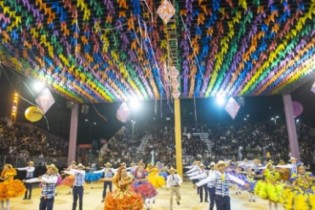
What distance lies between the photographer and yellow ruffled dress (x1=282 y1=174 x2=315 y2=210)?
17.7 ft

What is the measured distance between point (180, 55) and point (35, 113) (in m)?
6.47

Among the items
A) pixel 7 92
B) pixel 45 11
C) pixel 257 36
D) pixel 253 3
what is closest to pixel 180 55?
pixel 257 36

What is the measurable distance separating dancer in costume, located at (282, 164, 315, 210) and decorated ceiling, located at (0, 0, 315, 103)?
14.6ft

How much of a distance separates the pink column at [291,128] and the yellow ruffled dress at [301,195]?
11022 mm

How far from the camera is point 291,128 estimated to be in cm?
1605

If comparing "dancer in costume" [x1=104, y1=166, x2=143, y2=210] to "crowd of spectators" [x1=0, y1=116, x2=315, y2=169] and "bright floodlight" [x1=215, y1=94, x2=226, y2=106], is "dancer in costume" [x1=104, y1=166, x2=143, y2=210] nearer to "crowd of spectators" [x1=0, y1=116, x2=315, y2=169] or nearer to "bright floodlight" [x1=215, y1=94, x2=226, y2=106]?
"crowd of spectators" [x1=0, y1=116, x2=315, y2=169]

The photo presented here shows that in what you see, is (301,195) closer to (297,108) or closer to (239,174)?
(239,174)

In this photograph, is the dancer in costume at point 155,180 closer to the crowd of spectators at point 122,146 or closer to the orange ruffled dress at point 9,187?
the orange ruffled dress at point 9,187

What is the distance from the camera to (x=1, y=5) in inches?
263

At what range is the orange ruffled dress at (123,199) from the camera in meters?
4.52

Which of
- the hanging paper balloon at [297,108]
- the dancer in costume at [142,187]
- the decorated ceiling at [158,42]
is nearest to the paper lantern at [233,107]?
the decorated ceiling at [158,42]

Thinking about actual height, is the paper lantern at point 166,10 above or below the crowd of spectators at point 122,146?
above

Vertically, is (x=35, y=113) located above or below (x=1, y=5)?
below

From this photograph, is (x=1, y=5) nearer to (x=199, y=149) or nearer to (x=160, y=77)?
(x=160, y=77)
